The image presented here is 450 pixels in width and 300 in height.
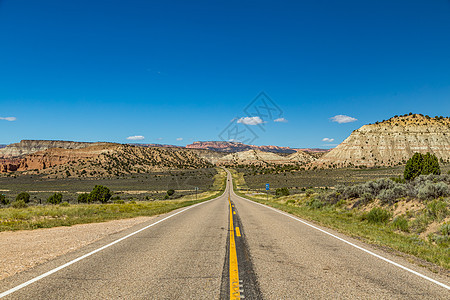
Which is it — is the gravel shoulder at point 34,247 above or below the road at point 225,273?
below

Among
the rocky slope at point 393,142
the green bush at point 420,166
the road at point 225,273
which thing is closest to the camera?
the road at point 225,273

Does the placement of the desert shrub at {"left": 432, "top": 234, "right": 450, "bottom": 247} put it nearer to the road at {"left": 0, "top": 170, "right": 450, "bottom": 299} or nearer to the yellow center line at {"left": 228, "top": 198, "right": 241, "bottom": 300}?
the road at {"left": 0, "top": 170, "right": 450, "bottom": 299}

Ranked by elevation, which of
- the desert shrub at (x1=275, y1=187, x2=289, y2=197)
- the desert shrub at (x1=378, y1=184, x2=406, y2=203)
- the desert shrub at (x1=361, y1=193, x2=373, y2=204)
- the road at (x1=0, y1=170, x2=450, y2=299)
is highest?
the desert shrub at (x1=378, y1=184, x2=406, y2=203)

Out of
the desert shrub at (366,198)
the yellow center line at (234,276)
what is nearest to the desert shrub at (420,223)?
the desert shrub at (366,198)

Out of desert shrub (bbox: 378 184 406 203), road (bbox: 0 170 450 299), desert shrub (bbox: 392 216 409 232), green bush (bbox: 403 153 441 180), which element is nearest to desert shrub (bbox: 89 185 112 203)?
road (bbox: 0 170 450 299)

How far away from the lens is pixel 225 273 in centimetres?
533

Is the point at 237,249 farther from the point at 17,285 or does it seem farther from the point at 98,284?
the point at 17,285

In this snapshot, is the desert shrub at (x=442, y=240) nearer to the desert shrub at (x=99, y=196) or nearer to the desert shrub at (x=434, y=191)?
the desert shrub at (x=434, y=191)

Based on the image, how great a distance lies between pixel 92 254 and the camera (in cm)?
686

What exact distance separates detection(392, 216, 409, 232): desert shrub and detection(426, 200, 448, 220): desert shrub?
1.02m

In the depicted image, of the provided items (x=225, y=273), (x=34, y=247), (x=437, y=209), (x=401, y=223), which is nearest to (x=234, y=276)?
(x=225, y=273)

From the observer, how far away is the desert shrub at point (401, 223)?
39.3 feet

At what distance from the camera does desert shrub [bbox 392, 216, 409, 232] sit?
1197 centimetres

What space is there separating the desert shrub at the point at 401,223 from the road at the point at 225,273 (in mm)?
5081
